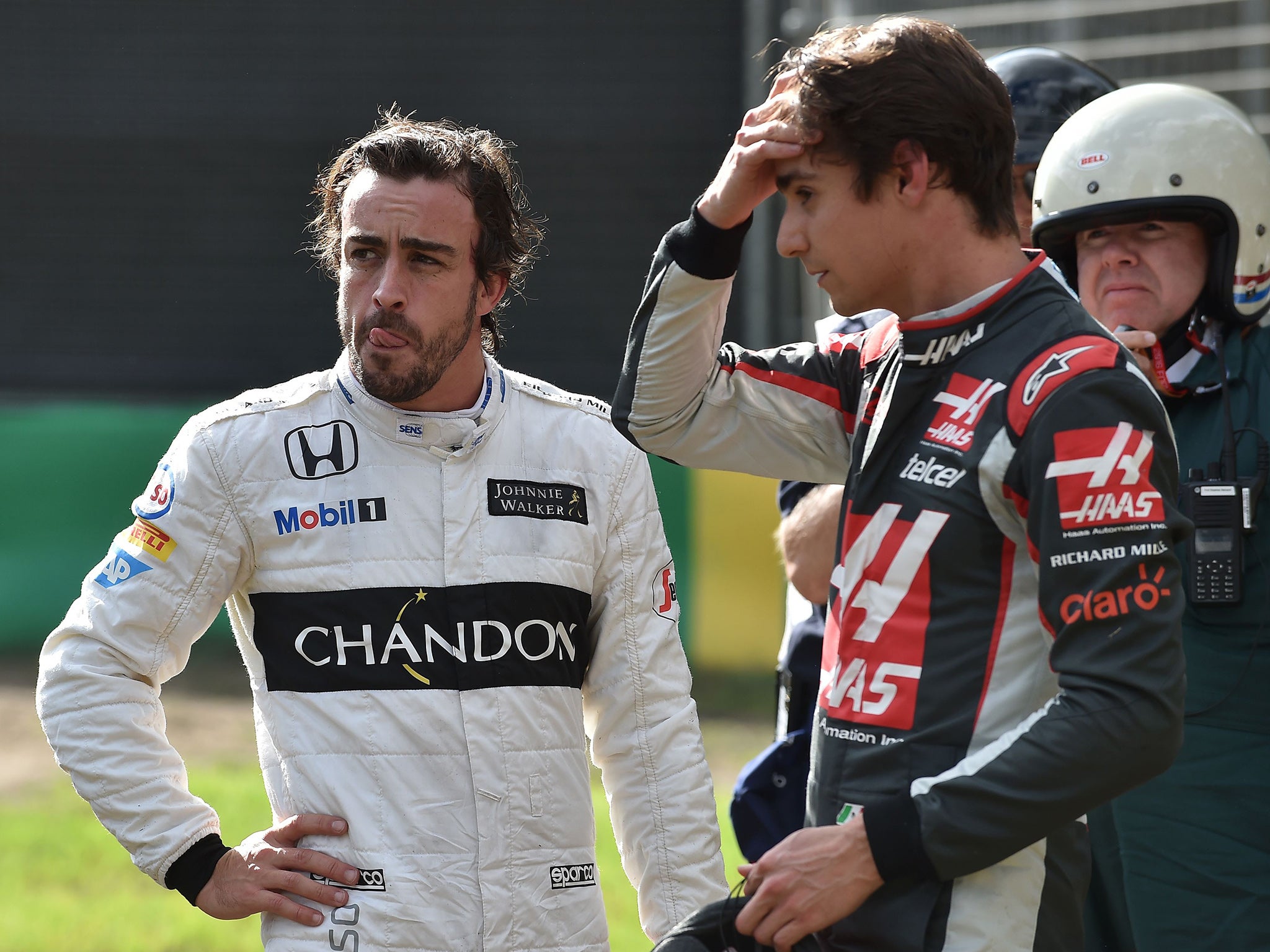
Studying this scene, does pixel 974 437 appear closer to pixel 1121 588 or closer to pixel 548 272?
pixel 1121 588

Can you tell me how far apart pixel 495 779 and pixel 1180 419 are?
152 centimetres

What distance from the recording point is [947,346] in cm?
204

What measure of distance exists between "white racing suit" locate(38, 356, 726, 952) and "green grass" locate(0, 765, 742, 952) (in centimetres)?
245

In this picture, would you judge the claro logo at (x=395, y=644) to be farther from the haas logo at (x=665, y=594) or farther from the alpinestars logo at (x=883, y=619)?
the alpinestars logo at (x=883, y=619)

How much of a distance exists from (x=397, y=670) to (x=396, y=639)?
53 mm

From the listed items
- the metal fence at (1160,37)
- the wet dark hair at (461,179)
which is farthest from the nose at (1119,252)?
the metal fence at (1160,37)

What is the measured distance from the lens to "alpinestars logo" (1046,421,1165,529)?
1801mm

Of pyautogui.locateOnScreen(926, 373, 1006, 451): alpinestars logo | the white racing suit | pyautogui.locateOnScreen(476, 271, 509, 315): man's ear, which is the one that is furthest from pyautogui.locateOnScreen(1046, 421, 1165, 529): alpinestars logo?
pyautogui.locateOnScreen(476, 271, 509, 315): man's ear

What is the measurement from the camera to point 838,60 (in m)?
2.01

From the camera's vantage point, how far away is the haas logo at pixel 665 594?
2.95 m

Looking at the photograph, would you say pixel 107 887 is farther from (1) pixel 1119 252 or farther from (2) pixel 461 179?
(1) pixel 1119 252

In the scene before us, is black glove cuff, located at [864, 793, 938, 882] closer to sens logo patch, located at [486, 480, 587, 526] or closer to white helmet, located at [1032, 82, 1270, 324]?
sens logo patch, located at [486, 480, 587, 526]

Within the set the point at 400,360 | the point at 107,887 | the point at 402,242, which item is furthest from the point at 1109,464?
the point at 107,887

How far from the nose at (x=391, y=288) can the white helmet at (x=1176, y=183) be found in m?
1.35
